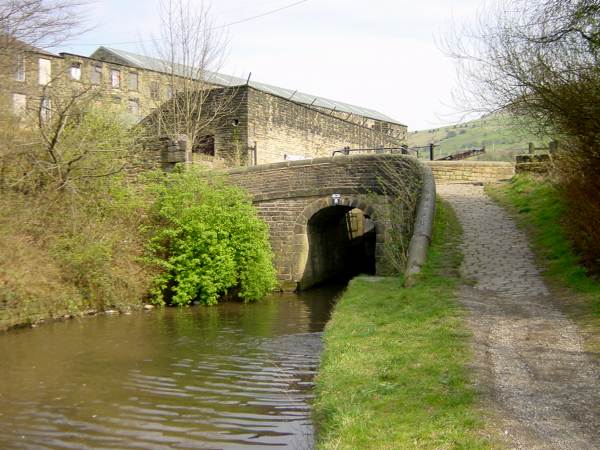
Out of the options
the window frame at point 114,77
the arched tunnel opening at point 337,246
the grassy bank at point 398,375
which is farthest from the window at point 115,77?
the grassy bank at point 398,375

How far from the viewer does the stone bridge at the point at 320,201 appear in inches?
609

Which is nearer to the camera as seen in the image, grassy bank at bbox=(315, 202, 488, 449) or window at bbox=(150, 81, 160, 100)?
grassy bank at bbox=(315, 202, 488, 449)

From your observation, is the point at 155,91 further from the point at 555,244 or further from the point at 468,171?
the point at 555,244

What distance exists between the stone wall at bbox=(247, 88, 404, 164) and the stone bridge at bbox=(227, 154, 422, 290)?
18.7ft

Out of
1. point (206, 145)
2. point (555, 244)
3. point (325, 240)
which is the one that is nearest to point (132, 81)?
point (206, 145)

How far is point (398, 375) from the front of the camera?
6.02 m

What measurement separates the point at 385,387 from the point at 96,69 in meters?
37.4

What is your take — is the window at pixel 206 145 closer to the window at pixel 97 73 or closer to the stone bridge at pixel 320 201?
the stone bridge at pixel 320 201

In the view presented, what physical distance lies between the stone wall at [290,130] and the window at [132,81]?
16.0m

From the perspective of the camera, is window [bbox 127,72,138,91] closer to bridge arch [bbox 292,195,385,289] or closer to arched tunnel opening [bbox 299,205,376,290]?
arched tunnel opening [bbox 299,205,376,290]

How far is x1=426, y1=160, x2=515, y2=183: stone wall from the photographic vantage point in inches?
823

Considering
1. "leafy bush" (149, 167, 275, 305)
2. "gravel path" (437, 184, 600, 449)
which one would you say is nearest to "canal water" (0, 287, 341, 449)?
"gravel path" (437, 184, 600, 449)

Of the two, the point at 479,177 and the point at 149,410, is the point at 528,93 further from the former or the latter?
the point at 479,177

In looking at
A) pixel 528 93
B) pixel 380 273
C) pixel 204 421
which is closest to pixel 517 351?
pixel 204 421
